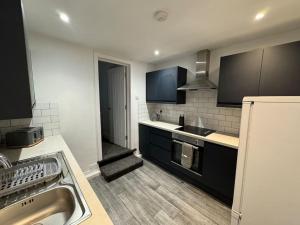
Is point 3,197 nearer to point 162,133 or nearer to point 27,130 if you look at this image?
point 27,130

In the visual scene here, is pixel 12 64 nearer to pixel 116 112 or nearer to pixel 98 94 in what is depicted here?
pixel 98 94

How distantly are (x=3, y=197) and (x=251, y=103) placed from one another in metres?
1.82

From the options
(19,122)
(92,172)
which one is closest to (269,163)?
(92,172)

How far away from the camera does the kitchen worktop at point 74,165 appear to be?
623mm

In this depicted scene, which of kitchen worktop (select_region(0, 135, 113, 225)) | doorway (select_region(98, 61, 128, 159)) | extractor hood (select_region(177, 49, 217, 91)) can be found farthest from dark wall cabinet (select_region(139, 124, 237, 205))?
kitchen worktop (select_region(0, 135, 113, 225))

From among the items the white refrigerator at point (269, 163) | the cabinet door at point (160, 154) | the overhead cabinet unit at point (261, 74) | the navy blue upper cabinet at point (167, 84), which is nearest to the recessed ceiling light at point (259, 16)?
the overhead cabinet unit at point (261, 74)

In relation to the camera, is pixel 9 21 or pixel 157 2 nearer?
pixel 9 21

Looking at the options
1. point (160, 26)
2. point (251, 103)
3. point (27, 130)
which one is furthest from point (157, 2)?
point (27, 130)

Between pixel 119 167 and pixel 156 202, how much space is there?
38.2 inches

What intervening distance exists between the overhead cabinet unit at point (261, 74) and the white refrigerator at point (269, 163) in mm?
630

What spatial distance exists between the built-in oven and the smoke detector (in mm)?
1612

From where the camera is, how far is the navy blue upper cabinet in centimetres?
245

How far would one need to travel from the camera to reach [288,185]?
1.00 metres

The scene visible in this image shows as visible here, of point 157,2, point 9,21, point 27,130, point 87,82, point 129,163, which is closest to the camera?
point 9,21
